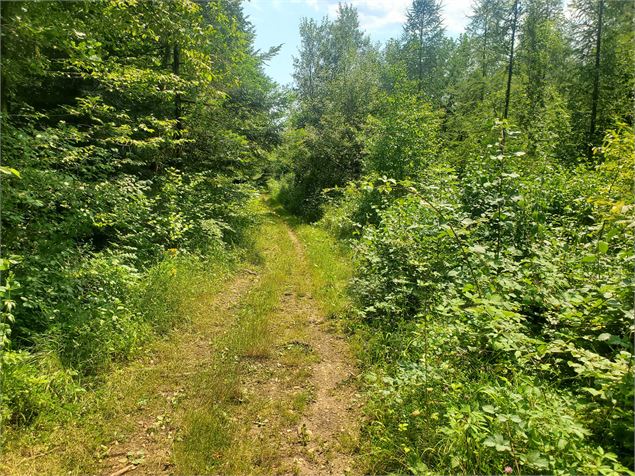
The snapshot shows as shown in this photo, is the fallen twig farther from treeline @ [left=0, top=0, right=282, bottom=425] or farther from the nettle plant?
the nettle plant

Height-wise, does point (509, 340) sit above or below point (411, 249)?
below

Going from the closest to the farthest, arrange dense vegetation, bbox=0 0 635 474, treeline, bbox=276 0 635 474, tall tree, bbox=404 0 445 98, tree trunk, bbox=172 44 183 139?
treeline, bbox=276 0 635 474 < dense vegetation, bbox=0 0 635 474 < tree trunk, bbox=172 44 183 139 < tall tree, bbox=404 0 445 98

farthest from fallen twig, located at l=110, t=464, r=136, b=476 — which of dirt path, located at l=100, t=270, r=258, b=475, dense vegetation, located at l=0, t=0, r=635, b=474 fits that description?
dense vegetation, located at l=0, t=0, r=635, b=474

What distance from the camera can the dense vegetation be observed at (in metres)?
2.69

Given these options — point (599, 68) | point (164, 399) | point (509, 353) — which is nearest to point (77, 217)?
point (164, 399)

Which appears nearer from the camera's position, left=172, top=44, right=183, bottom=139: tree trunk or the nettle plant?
the nettle plant

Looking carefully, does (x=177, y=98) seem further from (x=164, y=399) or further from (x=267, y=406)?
(x=267, y=406)

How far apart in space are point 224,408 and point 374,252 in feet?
12.8

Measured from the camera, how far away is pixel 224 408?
393 cm

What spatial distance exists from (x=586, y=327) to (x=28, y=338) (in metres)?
6.05

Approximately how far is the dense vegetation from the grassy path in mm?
381

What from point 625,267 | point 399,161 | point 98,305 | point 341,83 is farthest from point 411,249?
point 341,83

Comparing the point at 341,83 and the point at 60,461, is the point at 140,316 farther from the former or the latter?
the point at 341,83

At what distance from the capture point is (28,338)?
405 cm
